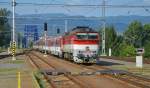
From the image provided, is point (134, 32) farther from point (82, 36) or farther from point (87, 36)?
point (87, 36)

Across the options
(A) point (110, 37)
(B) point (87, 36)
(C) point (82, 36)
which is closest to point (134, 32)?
(A) point (110, 37)

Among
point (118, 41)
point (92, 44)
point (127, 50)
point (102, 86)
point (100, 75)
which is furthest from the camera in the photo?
point (118, 41)

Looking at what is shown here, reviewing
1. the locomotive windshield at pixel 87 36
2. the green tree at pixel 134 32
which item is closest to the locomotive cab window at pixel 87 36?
the locomotive windshield at pixel 87 36

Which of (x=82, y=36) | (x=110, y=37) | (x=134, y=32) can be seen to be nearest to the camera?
(x=82, y=36)

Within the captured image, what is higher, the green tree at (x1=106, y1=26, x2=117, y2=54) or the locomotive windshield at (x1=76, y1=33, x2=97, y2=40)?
the green tree at (x1=106, y1=26, x2=117, y2=54)

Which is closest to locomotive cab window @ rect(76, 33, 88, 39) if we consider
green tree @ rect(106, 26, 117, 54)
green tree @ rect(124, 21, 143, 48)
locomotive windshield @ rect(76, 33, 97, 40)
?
locomotive windshield @ rect(76, 33, 97, 40)

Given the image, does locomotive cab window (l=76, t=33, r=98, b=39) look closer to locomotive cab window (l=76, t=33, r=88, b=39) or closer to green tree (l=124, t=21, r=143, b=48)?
locomotive cab window (l=76, t=33, r=88, b=39)

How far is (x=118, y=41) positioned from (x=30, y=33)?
29549 mm

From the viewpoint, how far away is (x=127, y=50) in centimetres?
9475

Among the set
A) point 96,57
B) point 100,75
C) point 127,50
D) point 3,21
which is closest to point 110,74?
point 100,75

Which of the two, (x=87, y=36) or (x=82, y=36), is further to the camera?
(x=82, y=36)

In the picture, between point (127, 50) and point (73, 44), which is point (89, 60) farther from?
point (127, 50)

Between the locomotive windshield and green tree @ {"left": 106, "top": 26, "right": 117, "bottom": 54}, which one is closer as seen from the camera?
the locomotive windshield

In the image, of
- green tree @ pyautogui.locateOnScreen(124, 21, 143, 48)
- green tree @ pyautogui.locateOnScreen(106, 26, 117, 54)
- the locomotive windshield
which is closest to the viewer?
the locomotive windshield
